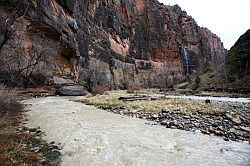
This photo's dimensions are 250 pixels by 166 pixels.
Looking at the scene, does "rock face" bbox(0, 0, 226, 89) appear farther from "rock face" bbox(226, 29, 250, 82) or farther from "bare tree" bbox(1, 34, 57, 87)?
"rock face" bbox(226, 29, 250, 82)

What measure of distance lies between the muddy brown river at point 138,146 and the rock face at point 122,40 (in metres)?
28.3

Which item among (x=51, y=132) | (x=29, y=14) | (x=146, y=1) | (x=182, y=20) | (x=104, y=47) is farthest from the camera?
(x=182, y=20)

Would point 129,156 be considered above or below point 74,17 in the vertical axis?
below

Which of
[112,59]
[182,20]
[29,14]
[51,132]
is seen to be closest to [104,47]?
[112,59]

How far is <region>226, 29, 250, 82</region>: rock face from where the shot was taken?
59.1 meters

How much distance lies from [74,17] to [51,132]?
46.0 m

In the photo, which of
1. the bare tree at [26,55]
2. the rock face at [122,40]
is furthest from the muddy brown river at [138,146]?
the rock face at [122,40]

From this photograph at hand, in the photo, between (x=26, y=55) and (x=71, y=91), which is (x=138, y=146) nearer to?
(x=71, y=91)

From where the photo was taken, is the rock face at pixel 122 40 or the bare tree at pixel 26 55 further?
the rock face at pixel 122 40

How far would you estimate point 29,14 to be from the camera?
115 feet

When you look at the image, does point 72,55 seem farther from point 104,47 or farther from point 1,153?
point 1,153

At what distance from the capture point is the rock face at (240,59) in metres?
59.1

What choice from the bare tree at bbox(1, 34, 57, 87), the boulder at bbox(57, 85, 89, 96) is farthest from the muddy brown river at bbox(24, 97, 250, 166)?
the boulder at bbox(57, 85, 89, 96)

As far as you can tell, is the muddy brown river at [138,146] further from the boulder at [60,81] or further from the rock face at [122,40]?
the rock face at [122,40]
